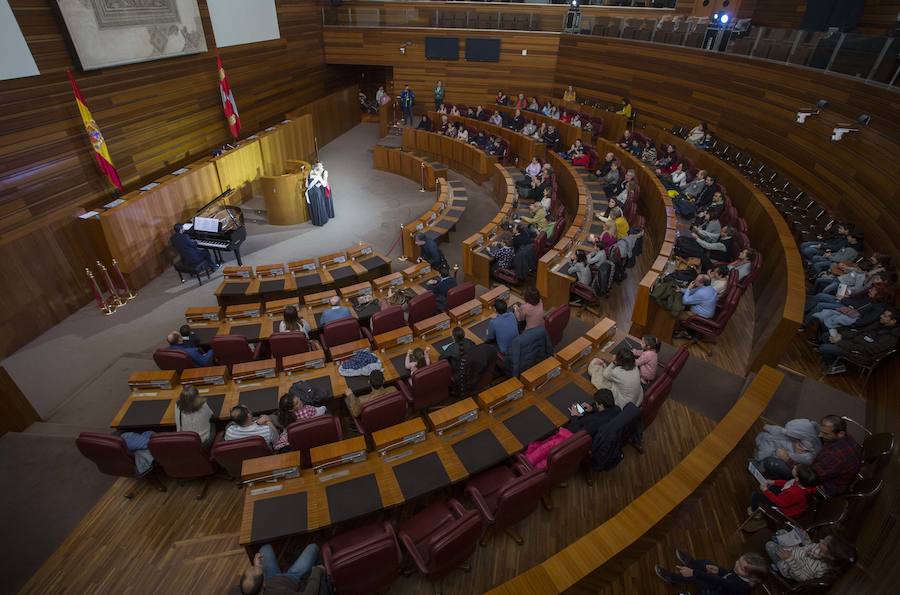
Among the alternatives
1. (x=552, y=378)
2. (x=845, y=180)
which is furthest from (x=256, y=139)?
(x=845, y=180)

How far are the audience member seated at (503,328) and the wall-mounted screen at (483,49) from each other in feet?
47.8

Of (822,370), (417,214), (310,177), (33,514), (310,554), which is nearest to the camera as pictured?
(310,554)

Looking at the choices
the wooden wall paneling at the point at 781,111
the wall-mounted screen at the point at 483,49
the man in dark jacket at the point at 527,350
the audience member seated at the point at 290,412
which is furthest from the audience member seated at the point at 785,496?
the wall-mounted screen at the point at 483,49

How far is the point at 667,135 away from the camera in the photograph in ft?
37.8

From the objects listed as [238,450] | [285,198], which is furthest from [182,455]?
[285,198]

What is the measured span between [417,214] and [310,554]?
8.57 m

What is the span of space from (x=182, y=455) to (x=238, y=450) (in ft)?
1.80

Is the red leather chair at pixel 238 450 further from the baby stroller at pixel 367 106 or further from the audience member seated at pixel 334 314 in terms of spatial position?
the baby stroller at pixel 367 106

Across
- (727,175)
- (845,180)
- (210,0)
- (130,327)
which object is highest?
(210,0)

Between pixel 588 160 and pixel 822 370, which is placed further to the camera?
pixel 588 160

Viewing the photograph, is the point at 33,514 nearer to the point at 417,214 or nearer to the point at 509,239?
the point at 509,239

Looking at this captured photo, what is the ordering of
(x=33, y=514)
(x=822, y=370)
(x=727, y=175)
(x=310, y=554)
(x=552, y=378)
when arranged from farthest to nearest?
(x=727, y=175)
(x=822, y=370)
(x=552, y=378)
(x=33, y=514)
(x=310, y=554)

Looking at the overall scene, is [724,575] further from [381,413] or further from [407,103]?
[407,103]

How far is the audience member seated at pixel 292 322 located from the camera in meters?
5.42
